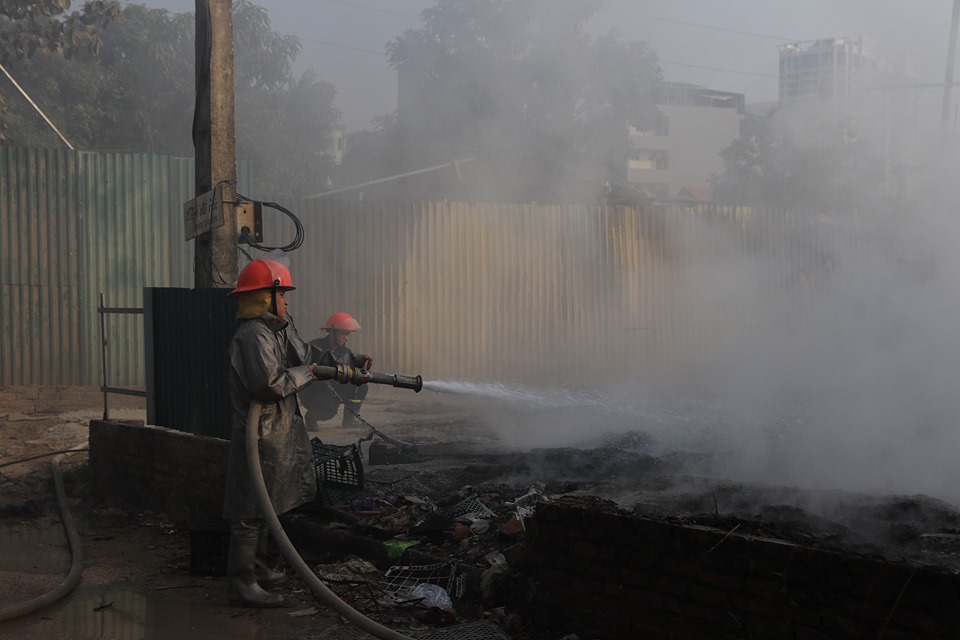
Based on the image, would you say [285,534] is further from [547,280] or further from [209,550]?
[547,280]

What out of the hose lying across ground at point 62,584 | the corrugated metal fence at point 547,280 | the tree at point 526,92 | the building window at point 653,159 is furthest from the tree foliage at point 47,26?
the building window at point 653,159

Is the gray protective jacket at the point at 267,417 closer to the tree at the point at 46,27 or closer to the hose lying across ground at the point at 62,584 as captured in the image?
the hose lying across ground at the point at 62,584

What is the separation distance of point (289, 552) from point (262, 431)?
0.88m

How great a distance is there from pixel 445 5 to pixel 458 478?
17.1 meters

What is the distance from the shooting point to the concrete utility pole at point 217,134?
6.80 meters

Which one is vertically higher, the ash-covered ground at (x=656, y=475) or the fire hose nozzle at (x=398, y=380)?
the fire hose nozzle at (x=398, y=380)

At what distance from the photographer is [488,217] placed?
563 inches

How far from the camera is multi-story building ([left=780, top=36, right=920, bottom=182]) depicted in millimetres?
13688

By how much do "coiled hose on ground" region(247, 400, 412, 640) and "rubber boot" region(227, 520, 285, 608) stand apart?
278mm

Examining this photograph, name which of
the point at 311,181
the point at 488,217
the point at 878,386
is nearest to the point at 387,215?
the point at 488,217

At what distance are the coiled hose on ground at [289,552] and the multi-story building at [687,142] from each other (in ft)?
157

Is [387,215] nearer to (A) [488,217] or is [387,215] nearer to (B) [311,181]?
(A) [488,217]

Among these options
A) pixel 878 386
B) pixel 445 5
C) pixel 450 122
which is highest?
pixel 445 5

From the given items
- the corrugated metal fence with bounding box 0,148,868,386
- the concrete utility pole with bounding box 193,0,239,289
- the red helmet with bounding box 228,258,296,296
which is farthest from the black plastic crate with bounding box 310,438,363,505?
the corrugated metal fence with bounding box 0,148,868,386
